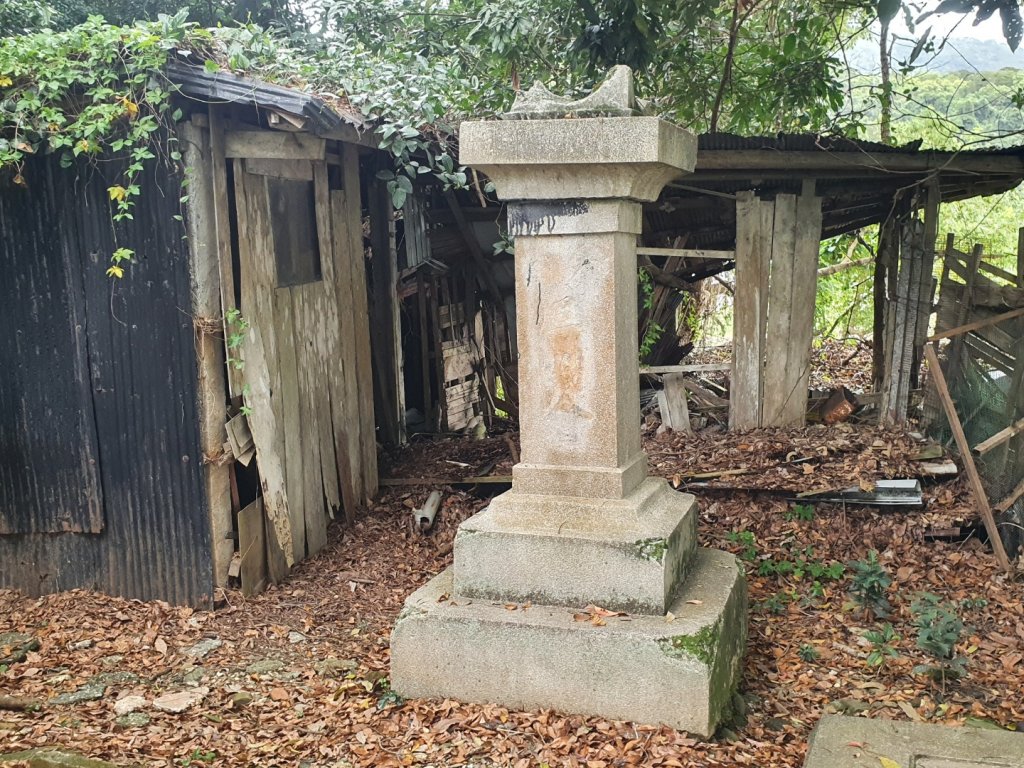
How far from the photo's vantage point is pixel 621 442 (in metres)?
5.01

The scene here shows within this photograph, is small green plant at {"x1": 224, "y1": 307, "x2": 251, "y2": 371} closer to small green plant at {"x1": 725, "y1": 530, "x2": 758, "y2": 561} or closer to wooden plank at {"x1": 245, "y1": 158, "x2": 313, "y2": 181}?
wooden plank at {"x1": 245, "y1": 158, "x2": 313, "y2": 181}

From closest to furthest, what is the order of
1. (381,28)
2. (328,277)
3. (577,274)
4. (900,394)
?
1. (577,274)
2. (328,277)
3. (900,394)
4. (381,28)

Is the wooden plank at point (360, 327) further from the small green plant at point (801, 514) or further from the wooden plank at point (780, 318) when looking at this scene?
the wooden plank at point (780, 318)

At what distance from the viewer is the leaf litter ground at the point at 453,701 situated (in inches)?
185

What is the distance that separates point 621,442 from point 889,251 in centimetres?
544

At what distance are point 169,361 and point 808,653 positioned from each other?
14.4 feet

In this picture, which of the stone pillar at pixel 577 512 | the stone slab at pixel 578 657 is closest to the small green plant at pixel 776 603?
the stone slab at pixel 578 657

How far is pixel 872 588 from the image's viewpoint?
6.22 metres

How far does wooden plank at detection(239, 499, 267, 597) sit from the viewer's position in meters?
6.59

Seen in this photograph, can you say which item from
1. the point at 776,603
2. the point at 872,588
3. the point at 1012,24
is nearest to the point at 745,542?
the point at 776,603

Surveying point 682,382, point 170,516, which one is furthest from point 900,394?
point 170,516

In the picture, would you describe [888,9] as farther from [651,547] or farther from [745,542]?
[745,542]

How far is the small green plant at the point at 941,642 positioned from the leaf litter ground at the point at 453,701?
71mm

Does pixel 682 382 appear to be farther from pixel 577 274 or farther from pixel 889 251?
pixel 577 274
